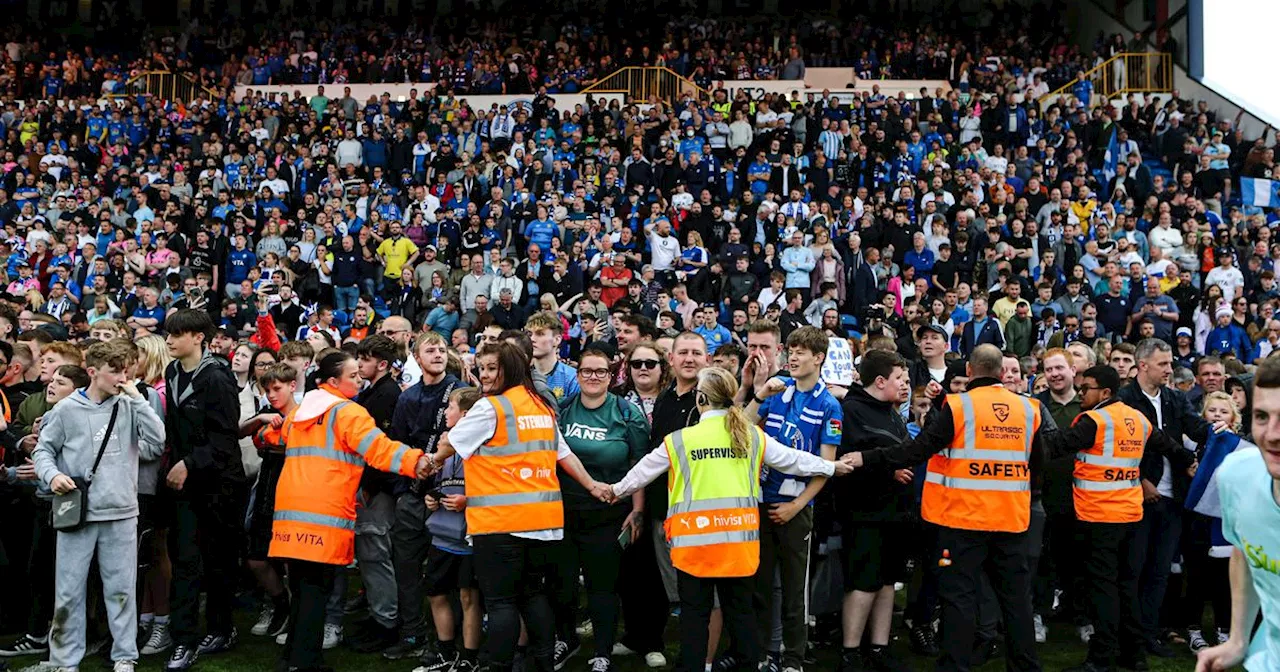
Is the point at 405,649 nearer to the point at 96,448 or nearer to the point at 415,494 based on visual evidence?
the point at 415,494

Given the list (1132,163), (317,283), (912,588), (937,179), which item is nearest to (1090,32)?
(1132,163)

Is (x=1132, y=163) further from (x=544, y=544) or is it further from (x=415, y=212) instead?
(x=544, y=544)

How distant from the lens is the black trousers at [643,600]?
21.4 feet

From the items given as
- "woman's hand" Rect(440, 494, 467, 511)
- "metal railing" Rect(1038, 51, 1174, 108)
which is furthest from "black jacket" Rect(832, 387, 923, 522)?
"metal railing" Rect(1038, 51, 1174, 108)

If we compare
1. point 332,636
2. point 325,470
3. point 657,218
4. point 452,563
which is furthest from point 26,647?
point 657,218

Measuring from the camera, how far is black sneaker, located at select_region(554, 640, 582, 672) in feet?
20.7

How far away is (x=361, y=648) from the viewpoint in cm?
657

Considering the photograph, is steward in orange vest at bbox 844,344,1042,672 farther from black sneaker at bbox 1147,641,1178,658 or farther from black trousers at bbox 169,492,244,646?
black trousers at bbox 169,492,244,646

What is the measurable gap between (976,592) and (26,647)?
18.1ft

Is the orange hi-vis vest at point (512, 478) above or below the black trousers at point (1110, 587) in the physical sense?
above

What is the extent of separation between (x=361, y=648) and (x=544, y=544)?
1.80 meters

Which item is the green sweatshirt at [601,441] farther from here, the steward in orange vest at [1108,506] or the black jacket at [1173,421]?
the black jacket at [1173,421]

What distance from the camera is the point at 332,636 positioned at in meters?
6.68


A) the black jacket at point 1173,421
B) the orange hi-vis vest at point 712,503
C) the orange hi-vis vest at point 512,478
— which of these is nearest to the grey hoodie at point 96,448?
the orange hi-vis vest at point 512,478
